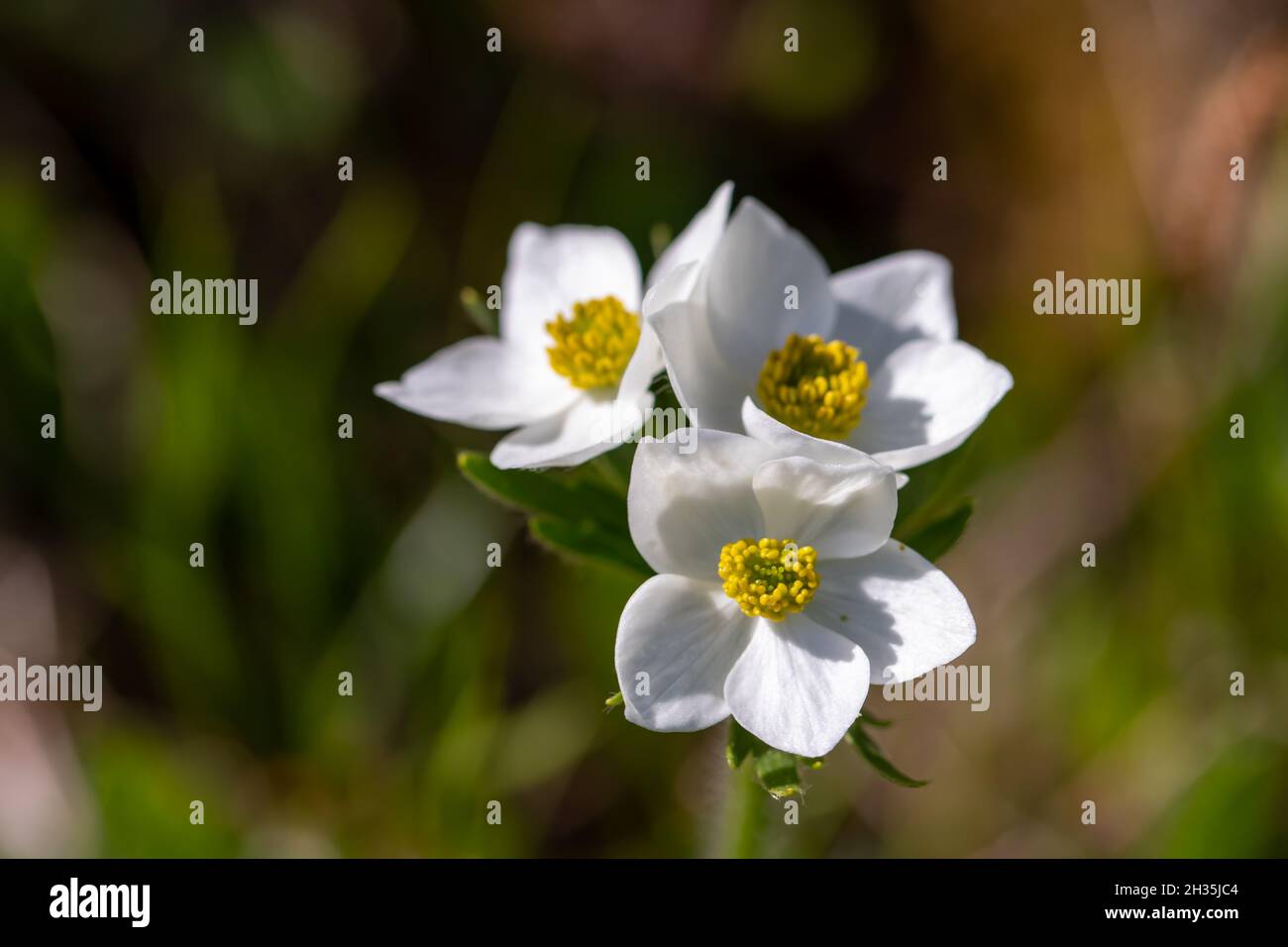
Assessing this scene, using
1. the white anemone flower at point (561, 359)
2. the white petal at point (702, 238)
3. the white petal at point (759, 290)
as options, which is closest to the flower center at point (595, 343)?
the white anemone flower at point (561, 359)

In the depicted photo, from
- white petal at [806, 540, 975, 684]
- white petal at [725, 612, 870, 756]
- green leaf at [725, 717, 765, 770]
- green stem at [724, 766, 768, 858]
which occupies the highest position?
white petal at [806, 540, 975, 684]

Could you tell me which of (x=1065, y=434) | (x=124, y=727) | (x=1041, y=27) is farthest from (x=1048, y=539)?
(x=124, y=727)

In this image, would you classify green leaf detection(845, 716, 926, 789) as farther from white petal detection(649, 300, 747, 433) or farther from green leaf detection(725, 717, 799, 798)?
white petal detection(649, 300, 747, 433)

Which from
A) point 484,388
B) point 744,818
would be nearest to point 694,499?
point 484,388

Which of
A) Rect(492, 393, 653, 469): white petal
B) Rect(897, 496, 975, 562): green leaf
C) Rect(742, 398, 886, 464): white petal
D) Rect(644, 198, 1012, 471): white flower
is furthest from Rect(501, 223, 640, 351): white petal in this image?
Rect(897, 496, 975, 562): green leaf

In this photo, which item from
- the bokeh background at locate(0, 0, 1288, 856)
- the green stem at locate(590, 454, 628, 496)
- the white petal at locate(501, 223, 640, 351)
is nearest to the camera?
the green stem at locate(590, 454, 628, 496)
